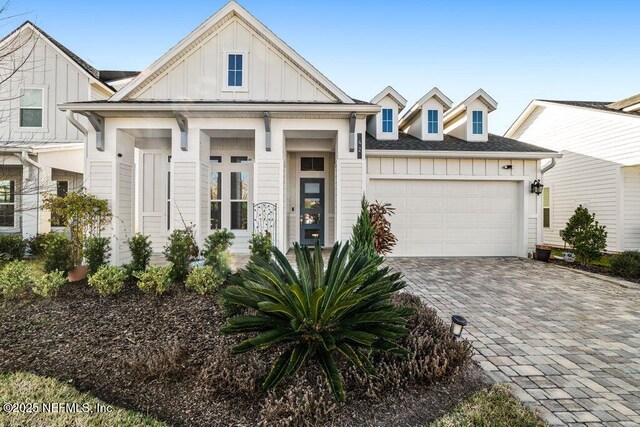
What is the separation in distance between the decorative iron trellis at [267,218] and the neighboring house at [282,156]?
0.11ft

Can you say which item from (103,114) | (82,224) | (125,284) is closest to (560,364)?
(125,284)

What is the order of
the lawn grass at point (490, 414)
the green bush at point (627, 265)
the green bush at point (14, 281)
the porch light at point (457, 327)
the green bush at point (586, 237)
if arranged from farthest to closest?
the green bush at point (586, 237), the green bush at point (627, 265), the green bush at point (14, 281), the porch light at point (457, 327), the lawn grass at point (490, 414)

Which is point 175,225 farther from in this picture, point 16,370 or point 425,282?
point 425,282

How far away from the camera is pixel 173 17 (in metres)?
9.38

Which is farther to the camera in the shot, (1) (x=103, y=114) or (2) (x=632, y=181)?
(2) (x=632, y=181)

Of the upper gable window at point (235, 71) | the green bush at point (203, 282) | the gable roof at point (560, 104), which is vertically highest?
the gable roof at point (560, 104)

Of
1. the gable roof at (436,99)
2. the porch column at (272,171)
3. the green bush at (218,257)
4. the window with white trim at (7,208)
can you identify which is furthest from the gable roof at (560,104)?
the window with white trim at (7,208)

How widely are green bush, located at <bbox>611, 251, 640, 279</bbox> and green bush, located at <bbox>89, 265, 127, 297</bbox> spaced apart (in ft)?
33.9

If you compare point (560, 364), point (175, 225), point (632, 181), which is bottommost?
point (560, 364)

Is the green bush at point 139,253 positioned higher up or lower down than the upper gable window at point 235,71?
lower down

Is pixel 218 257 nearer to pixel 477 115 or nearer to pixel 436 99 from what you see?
pixel 436 99

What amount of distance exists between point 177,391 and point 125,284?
3.10m

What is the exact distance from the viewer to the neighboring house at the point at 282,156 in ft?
23.6

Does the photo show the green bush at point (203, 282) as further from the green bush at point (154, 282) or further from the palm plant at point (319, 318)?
the palm plant at point (319, 318)
